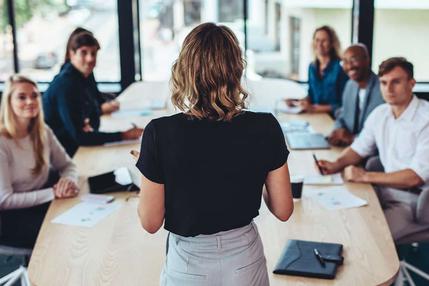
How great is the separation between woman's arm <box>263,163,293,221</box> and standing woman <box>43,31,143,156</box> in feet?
6.82

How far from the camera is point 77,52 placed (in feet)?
13.4

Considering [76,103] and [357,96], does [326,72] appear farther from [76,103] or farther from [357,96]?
[76,103]

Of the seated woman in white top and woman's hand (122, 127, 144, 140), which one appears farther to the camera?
woman's hand (122, 127, 144, 140)

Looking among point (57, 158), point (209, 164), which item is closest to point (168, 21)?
point (57, 158)

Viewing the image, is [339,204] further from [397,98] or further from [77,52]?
[77,52]

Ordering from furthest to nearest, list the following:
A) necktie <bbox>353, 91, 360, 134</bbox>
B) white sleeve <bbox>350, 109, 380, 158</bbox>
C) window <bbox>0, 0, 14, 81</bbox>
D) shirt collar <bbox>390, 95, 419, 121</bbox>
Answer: window <bbox>0, 0, 14, 81</bbox> < necktie <bbox>353, 91, 360, 134</bbox> < white sleeve <bbox>350, 109, 380, 158</bbox> < shirt collar <bbox>390, 95, 419, 121</bbox>

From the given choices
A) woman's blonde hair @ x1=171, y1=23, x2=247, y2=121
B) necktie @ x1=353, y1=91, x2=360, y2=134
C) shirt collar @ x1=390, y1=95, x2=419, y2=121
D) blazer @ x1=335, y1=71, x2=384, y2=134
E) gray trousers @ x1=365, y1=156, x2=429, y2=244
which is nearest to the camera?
woman's blonde hair @ x1=171, y1=23, x2=247, y2=121

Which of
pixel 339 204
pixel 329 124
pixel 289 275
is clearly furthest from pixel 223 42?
pixel 329 124

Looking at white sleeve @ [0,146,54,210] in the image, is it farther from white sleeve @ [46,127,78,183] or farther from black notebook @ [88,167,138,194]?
white sleeve @ [46,127,78,183]

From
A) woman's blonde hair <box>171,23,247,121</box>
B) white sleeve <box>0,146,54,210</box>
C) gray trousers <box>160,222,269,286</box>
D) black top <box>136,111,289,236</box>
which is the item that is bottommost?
white sleeve <box>0,146,54,210</box>

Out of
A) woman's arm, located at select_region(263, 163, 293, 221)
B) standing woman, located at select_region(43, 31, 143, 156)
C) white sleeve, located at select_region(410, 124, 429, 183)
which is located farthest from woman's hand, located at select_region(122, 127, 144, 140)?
woman's arm, located at select_region(263, 163, 293, 221)

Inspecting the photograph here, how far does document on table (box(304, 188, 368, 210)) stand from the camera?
285cm

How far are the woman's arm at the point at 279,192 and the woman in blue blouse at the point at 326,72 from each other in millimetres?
3056

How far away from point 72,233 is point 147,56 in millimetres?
4451
